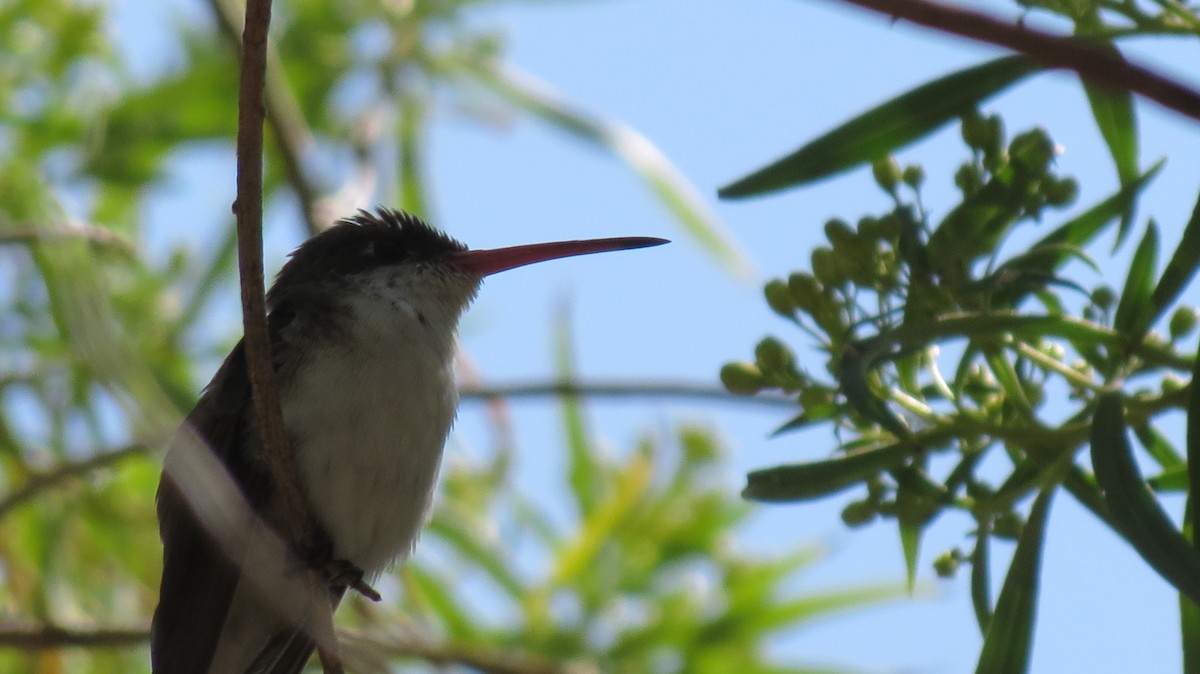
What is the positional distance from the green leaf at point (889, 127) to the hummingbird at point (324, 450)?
0.92 metres

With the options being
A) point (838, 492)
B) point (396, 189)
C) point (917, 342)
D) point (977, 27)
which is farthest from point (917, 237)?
point (396, 189)

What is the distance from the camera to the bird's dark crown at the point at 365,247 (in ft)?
14.2

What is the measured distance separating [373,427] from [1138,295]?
2.00 m

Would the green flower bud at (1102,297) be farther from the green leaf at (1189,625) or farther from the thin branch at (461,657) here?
the thin branch at (461,657)

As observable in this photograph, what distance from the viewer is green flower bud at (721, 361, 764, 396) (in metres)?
2.26

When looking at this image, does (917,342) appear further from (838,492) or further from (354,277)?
(354,277)

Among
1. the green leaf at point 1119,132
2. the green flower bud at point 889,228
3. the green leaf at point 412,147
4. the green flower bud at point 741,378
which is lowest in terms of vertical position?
the green flower bud at point 741,378

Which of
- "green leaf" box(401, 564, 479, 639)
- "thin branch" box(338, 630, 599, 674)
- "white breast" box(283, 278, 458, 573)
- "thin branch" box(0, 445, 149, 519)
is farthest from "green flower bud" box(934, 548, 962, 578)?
"green leaf" box(401, 564, 479, 639)

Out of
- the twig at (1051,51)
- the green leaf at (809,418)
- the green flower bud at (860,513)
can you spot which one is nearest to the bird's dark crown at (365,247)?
the green leaf at (809,418)

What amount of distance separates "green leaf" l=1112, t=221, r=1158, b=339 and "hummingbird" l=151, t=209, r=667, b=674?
1.26 m

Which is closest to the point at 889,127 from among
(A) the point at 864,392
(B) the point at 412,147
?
(A) the point at 864,392

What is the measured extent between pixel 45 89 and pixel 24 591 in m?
1.84

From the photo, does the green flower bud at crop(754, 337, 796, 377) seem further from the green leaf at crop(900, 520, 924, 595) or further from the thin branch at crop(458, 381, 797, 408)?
the thin branch at crop(458, 381, 797, 408)

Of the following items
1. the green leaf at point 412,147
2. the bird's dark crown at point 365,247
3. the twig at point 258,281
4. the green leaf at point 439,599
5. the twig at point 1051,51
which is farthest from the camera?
the green leaf at point 412,147
